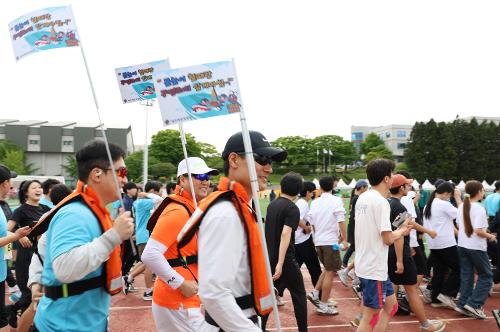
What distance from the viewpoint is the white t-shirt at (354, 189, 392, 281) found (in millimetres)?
4531

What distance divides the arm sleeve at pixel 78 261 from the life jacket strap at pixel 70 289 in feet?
0.54

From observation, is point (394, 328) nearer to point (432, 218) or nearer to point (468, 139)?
point (432, 218)

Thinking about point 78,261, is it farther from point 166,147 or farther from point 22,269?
point 166,147

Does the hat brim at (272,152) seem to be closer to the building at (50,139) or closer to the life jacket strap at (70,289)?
the life jacket strap at (70,289)

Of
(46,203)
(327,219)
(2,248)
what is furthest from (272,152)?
(327,219)

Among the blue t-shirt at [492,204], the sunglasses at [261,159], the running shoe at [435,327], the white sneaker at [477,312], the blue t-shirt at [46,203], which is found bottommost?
the white sneaker at [477,312]

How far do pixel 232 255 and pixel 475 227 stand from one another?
5.79 m

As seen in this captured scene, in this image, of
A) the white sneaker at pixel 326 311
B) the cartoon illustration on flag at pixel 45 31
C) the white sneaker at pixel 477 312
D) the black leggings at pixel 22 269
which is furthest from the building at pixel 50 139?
the cartoon illustration on flag at pixel 45 31

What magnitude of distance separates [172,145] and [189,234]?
93.7 m

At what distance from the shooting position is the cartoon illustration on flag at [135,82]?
504cm

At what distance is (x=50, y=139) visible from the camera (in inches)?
3519

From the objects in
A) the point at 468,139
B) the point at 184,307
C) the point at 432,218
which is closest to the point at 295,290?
the point at 184,307

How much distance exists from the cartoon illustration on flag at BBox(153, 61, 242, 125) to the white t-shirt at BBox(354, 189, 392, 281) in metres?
2.43

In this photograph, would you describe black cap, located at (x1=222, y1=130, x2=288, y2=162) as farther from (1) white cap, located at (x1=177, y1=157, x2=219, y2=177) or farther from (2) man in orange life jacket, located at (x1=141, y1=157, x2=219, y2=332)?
(1) white cap, located at (x1=177, y1=157, x2=219, y2=177)
